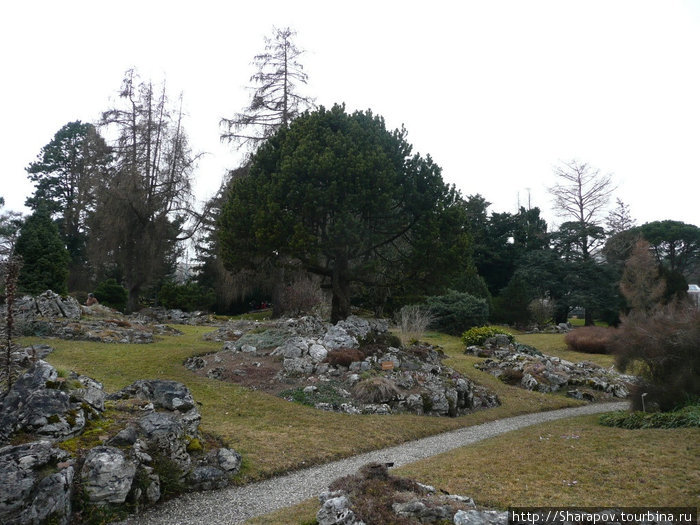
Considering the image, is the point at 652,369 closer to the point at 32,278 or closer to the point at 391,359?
the point at 391,359

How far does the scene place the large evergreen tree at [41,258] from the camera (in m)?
21.0

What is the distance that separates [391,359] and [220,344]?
7480 millimetres

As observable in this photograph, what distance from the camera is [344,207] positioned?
1356 cm

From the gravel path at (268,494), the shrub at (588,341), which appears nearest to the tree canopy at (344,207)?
the gravel path at (268,494)

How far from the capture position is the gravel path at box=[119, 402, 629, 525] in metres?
5.16

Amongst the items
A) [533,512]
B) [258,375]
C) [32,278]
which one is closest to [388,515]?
[533,512]

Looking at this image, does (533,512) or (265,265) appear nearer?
(533,512)

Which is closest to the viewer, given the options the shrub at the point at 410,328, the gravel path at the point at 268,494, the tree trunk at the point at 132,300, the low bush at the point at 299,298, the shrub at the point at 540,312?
the gravel path at the point at 268,494

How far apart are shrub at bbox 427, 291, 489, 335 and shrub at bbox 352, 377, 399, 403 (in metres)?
15.3

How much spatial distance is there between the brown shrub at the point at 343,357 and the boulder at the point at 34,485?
8.26m

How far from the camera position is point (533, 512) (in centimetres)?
476

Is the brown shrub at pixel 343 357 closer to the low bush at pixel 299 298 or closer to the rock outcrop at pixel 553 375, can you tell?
the rock outcrop at pixel 553 375

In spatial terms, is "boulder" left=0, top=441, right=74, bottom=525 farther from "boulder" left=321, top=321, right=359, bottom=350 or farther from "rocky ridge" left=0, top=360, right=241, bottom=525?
"boulder" left=321, top=321, right=359, bottom=350

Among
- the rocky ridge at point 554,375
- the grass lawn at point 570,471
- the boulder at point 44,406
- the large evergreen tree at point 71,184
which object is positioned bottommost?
the rocky ridge at point 554,375
